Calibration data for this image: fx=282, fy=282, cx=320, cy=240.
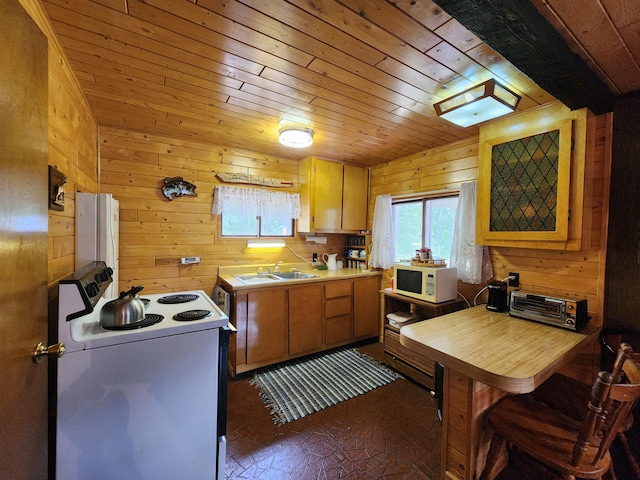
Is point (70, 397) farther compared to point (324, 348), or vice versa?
point (324, 348)

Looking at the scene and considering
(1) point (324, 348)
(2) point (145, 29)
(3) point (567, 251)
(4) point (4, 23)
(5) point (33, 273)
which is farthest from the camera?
(1) point (324, 348)

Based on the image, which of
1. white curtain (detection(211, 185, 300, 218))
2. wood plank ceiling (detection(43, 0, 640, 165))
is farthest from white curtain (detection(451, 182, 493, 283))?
white curtain (detection(211, 185, 300, 218))

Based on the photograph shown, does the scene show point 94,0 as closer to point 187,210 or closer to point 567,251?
point 187,210

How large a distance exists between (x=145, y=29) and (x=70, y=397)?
65.2 inches

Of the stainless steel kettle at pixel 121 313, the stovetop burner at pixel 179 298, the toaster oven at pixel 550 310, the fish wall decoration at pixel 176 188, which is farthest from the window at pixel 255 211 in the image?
the toaster oven at pixel 550 310

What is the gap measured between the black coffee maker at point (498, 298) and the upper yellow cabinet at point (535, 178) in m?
0.32

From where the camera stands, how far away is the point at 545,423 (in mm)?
1354

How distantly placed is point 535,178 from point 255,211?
8.60ft

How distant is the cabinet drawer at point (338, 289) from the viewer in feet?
10.4

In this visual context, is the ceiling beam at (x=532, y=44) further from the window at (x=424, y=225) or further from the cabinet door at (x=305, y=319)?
the cabinet door at (x=305, y=319)

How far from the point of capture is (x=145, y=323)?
1363mm

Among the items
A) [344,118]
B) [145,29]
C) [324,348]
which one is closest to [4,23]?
[145,29]

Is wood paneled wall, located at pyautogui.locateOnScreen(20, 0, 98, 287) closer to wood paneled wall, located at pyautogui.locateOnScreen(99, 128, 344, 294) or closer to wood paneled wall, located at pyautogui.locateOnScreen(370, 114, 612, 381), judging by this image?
wood paneled wall, located at pyautogui.locateOnScreen(99, 128, 344, 294)

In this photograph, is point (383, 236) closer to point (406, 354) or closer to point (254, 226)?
point (406, 354)
